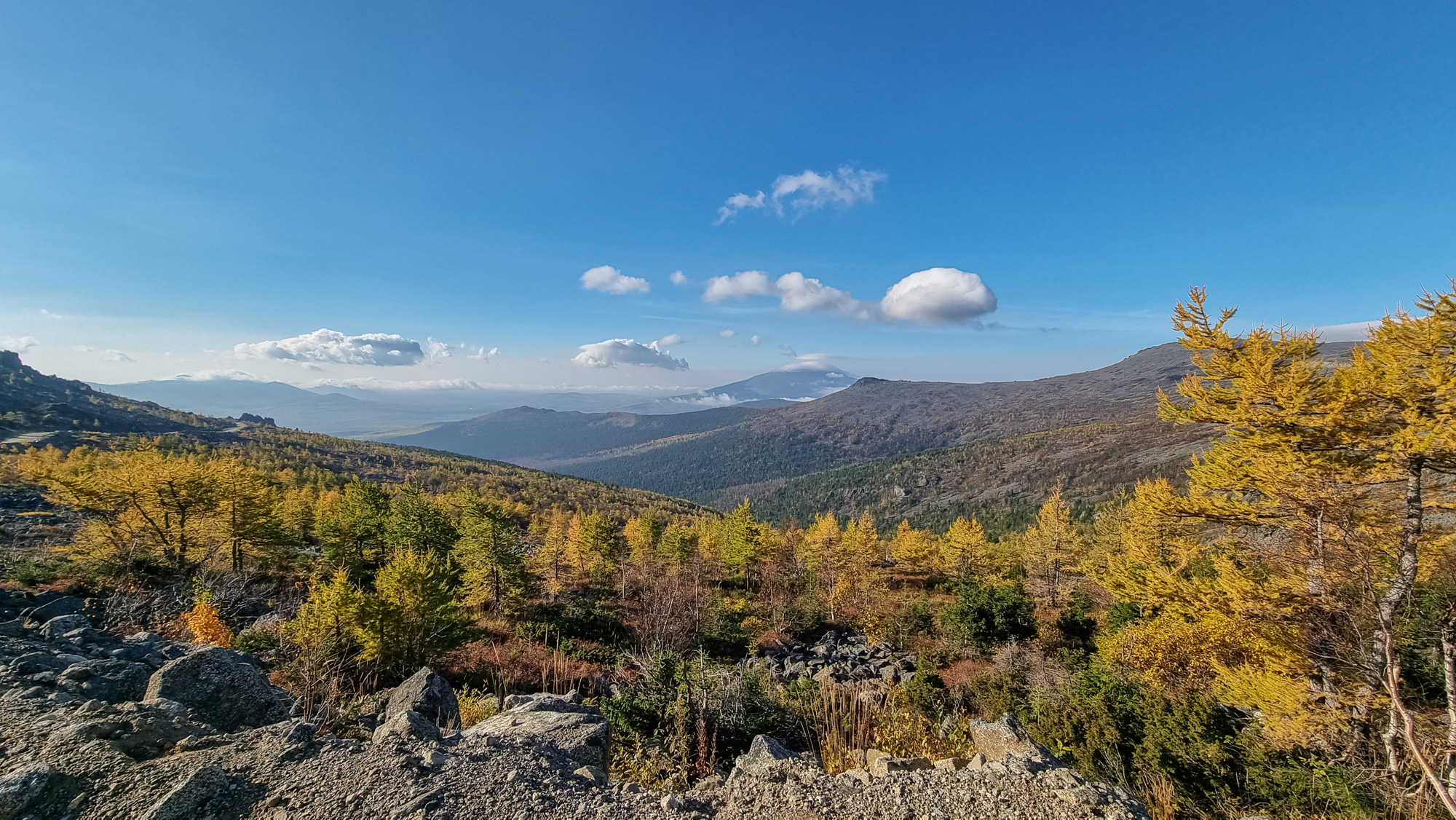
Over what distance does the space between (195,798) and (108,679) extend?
13.3 ft

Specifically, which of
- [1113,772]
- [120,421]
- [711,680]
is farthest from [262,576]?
[120,421]

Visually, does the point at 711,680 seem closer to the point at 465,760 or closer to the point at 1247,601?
the point at 465,760

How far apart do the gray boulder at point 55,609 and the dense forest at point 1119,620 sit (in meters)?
1.75

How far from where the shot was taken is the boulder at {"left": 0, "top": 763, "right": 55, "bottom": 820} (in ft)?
10.7

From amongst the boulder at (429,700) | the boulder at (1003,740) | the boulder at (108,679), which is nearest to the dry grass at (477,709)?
the boulder at (429,700)

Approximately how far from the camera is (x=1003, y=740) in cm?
571

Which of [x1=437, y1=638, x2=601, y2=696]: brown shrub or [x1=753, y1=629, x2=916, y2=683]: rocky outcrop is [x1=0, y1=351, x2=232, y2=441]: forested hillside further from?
[x1=753, y1=629, x2=916, y2=683]: rocky outcrop

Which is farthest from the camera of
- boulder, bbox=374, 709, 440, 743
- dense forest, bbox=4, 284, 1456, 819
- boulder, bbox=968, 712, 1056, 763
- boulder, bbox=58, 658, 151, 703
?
dense forest, bbox=4, 284, 1456, 819

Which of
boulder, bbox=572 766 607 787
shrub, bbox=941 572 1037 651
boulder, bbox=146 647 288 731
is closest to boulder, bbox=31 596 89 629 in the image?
boulder, bbox=146 647 288 731

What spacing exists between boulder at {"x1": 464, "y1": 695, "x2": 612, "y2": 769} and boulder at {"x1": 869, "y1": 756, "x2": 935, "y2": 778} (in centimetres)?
304

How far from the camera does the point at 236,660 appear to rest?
623 centimetres

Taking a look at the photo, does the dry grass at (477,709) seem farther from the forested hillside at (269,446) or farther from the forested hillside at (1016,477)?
the forested hillside at (1016,477)

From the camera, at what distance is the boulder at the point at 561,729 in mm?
5566

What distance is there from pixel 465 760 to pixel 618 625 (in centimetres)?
2365
